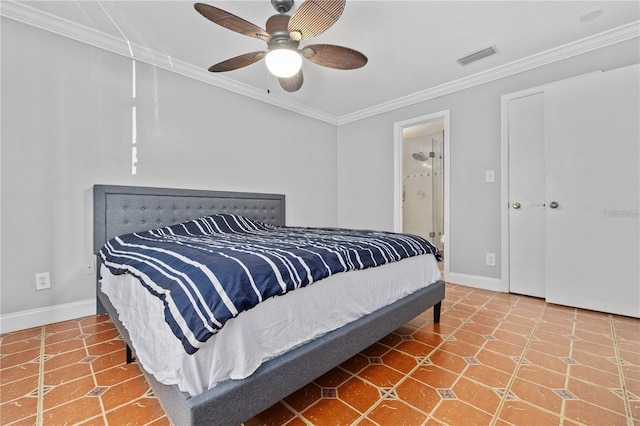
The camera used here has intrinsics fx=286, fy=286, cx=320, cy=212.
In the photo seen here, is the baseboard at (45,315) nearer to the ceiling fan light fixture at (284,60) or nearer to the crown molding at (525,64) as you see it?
the ceiling fan light fixture at (284,60)

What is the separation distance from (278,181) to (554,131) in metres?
3.01

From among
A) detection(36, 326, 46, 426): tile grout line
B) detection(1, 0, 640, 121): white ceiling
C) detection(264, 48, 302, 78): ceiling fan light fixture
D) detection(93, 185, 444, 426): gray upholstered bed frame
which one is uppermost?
detection(1, 0, 640, 121): white ceiling

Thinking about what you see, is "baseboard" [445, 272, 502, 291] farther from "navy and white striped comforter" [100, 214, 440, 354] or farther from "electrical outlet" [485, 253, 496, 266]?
"navy and white striped comforter" [100, 214, 440, 354]

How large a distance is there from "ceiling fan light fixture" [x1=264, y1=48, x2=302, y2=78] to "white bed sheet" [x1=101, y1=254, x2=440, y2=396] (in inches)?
56.1

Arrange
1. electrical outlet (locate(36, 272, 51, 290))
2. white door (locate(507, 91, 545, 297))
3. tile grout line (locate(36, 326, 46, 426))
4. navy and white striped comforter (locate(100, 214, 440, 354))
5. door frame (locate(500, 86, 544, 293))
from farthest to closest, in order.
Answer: door frame (locate(500, 86, 544, 293))
white door (locate(507, 91, 545, 297))
electrical outlet (locate(36, 272, 51, 290))
tile grout line (locate(36, 326, 46, 426))
navy and white striped comforter (locate(100, 214, 440, 354))

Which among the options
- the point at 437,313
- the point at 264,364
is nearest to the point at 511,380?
the point at 437,313

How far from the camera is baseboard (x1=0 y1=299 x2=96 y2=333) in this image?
2.07 meters

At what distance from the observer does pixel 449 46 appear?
→ 104 inches

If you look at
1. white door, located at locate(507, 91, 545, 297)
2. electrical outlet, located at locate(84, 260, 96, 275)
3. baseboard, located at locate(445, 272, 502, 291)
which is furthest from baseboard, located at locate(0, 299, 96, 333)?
white door, located at locate(507, 91, 545, 297)

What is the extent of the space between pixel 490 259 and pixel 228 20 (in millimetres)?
3261

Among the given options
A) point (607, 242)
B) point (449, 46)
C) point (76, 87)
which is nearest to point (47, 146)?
point (76, 87)

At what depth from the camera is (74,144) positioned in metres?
2.32

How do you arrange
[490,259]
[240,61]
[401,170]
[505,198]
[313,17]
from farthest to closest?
[401,170], [490,259], [505,198], [240,61], [313,17]

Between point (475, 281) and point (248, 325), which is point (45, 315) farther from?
point (475, 281)
